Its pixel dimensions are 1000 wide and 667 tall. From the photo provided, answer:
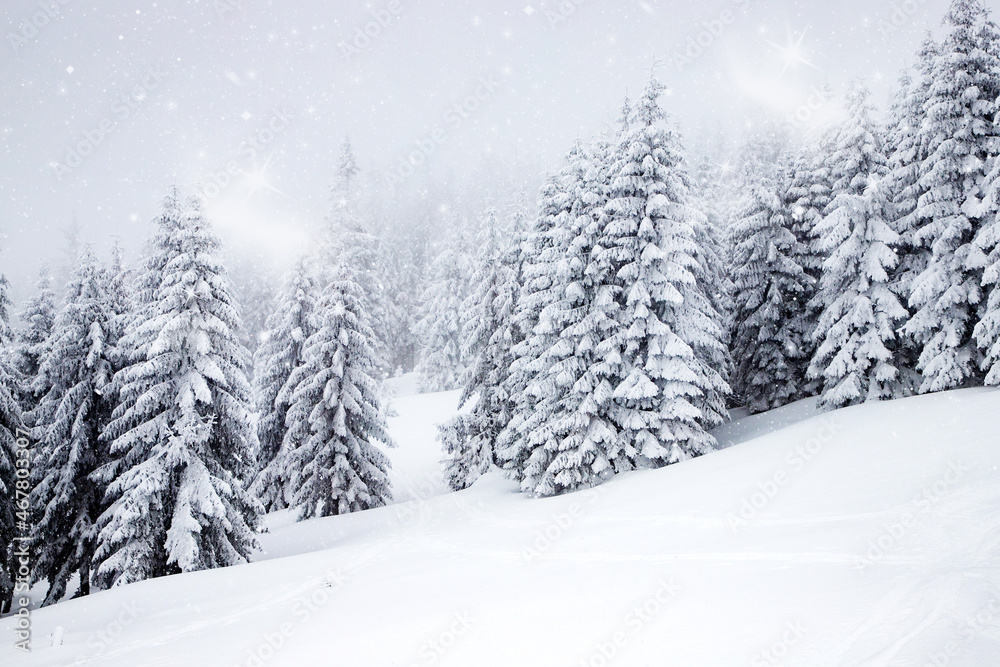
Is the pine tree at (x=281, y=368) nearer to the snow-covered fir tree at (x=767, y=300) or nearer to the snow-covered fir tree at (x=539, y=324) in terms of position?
the snow-covered fir tree at (x=539, y=324)

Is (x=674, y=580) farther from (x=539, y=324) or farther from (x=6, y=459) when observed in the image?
(x=6, y=459)

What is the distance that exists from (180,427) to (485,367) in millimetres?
13237

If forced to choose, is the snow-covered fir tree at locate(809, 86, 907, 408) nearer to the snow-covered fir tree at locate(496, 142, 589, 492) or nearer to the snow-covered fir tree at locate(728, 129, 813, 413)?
the snow-covered fir tree at locate(728, 129, 813, 413)

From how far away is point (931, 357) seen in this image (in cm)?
1952

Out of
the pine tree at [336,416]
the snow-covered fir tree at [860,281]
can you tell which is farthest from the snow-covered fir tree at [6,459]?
the snow-covered fir tree at [860,281]

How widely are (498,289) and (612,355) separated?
8.63 meters

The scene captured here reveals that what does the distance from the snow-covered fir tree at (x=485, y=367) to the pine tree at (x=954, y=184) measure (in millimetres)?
15515

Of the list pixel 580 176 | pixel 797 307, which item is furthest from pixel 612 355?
pixel 797 307

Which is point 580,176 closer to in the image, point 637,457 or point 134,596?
point 637,457

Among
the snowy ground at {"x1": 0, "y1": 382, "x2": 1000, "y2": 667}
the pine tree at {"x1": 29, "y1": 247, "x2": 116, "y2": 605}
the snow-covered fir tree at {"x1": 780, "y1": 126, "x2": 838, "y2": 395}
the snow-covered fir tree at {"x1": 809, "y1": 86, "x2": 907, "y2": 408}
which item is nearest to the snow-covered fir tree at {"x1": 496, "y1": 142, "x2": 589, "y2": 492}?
the snowy ground at {"x1": 0, "y1": 382, "x2": 1000, "y2": 667}

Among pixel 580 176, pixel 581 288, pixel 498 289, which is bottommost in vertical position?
pixel 581 288

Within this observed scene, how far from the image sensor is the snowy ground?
6.60 m

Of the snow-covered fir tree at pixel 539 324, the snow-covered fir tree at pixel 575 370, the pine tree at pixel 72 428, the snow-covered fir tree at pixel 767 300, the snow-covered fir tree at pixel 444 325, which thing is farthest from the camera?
the snow-covered fir tree at pixel 444 325

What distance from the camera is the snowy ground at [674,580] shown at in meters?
6.60
